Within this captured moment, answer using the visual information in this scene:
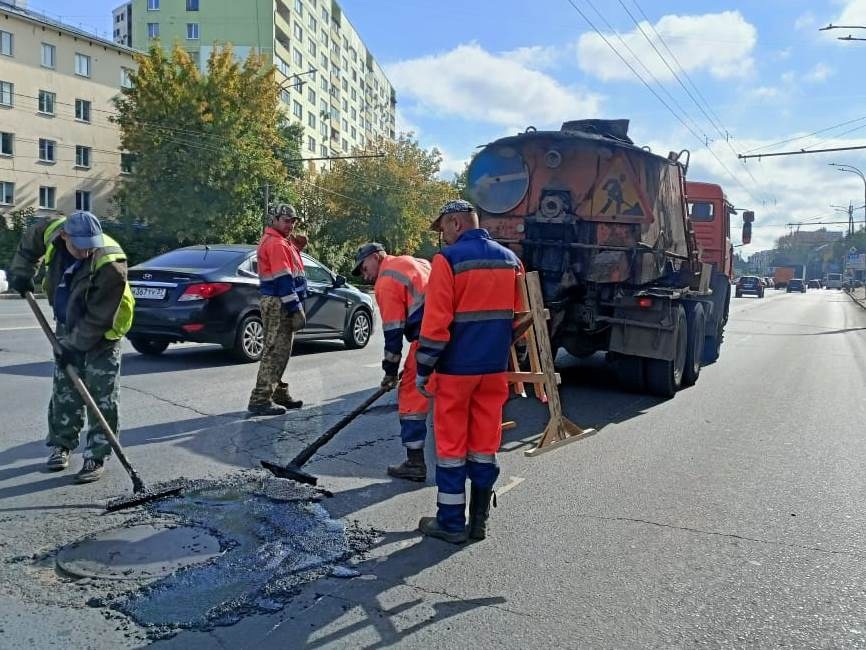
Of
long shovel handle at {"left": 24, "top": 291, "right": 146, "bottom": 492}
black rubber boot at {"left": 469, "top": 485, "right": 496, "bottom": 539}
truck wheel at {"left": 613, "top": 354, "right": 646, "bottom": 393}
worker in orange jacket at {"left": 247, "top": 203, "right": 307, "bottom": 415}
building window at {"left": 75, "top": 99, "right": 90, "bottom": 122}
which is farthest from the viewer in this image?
building window at {"left": 75, "top": 99, "right": 90, "bottom": 122}

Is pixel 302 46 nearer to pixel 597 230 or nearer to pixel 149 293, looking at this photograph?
pixel 149 293

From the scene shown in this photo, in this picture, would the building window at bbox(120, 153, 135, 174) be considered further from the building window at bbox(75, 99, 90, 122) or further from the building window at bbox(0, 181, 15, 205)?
the building window at bbox(0, 181, 15, 205)

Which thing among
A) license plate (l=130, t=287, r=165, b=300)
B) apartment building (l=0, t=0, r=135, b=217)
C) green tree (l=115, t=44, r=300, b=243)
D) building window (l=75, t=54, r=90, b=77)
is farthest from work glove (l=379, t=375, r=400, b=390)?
building window (l=75, t=54, r=90, b=77)

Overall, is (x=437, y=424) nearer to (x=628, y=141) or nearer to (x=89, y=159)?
(x=628, y=141)

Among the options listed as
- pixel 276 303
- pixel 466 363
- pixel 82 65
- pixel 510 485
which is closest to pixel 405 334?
pixel 466 363

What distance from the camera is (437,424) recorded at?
4105 millimetres

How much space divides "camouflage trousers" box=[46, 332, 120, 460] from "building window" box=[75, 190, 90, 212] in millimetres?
41945

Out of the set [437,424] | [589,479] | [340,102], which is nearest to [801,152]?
[589,479]

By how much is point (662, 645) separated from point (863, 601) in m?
1.16

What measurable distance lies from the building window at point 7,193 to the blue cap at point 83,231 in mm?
39653

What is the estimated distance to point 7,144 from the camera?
128 ft

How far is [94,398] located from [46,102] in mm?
42694

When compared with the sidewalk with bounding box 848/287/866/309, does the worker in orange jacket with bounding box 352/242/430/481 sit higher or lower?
higher

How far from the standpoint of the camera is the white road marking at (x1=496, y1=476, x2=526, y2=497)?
16.4 ft
